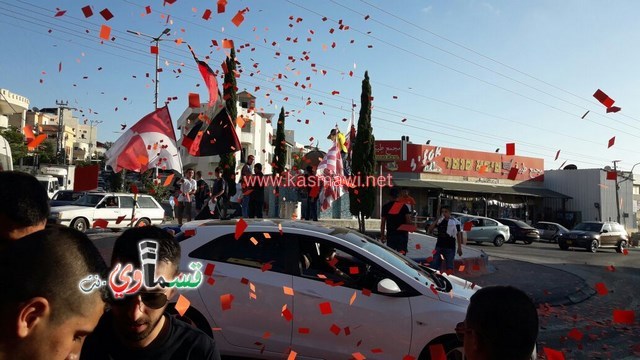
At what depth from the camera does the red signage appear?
37.8 m

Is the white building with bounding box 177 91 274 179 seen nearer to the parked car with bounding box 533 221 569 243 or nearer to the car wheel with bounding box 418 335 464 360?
the parked car with bounding box 533 221 569 243

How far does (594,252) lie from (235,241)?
2467 cm

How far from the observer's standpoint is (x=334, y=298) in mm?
4660

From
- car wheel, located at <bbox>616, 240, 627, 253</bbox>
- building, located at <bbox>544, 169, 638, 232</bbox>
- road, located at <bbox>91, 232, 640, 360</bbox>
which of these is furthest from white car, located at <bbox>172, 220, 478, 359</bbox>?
building, located at <bbox>544, 169, 638, 232</bbox>

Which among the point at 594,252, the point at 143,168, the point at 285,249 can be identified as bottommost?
the point at 594,252

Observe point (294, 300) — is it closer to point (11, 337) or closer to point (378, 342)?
point (378, 342)

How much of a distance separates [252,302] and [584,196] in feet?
148

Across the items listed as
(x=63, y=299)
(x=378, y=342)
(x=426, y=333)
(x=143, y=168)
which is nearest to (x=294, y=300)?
(x=378, y=342)

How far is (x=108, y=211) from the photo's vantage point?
1875 centimetres

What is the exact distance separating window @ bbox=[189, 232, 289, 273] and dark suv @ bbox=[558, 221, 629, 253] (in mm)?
24168

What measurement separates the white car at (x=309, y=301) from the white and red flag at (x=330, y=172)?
13.7m

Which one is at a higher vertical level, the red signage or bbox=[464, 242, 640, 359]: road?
the red signage

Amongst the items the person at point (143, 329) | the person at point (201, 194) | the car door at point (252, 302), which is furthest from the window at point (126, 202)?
the person at point (143, 329)

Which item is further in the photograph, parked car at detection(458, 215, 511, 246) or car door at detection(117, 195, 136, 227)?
parked car at detection(458, 215, 511, 246)
